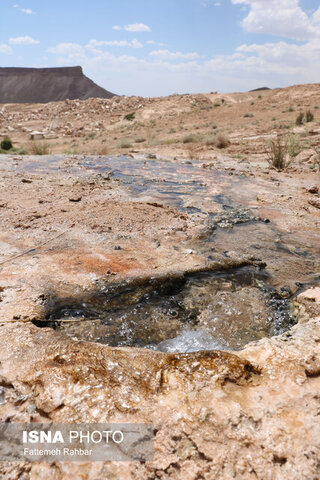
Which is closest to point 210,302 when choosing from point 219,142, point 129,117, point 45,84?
point 219,142

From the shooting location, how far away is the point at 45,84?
48875 mm

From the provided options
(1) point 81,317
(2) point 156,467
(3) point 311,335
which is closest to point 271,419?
(2) point 156,467

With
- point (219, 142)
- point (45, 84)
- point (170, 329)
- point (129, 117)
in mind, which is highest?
point (45, 84)

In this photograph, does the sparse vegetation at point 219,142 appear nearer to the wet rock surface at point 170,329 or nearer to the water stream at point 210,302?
the wet rock surface at point 170,329

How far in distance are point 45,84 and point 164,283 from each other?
182 ft

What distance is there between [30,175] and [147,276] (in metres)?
4.53

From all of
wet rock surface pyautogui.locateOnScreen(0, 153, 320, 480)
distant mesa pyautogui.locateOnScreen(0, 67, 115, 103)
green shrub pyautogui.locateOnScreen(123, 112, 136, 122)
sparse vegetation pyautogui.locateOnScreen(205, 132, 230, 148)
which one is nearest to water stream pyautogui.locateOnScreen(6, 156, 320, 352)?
wet rock surface pyautogui.locateOnScreen(0, 153, 320, 480)

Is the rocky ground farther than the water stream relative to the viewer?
No

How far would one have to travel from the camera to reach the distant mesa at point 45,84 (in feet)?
157

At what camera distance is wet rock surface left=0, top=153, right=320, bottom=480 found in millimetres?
1157

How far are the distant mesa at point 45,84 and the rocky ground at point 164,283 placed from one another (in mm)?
47554

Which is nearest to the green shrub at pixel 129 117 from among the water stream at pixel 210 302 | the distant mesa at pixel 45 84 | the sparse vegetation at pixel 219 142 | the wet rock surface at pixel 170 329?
the sparse vegetation at pixel 219 142

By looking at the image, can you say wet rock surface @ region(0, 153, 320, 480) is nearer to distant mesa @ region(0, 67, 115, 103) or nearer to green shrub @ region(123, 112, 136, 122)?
green shrub @ region(123, 112, 136, 122)

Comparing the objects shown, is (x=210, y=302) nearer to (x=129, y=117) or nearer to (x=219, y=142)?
(x=219, y=142)
